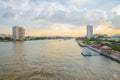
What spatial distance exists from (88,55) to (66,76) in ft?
61.1

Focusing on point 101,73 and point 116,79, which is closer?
point 116,79

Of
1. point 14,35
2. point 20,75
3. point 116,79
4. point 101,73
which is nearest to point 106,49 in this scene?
point 101,73

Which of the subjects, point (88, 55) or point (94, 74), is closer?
point (94, 74)

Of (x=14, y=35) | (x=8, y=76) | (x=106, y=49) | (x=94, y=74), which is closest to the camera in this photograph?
(x=8, y=76)

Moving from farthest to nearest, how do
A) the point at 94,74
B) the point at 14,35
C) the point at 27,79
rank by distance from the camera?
the point at 14,35, the point at 94,74, the point at 27,79

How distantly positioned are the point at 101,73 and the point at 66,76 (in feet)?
14.9

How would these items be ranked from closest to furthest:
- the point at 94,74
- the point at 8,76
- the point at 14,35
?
the point at 8,76, the point at 94,74, the point at 14,35

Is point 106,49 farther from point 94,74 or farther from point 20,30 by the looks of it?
point 20,30

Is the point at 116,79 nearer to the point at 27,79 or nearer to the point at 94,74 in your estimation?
the point at 94,74

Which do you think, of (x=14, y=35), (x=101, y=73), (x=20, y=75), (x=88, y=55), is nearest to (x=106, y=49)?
(x=88, y=55)

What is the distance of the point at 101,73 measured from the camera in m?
21.0

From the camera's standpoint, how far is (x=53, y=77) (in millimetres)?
18969

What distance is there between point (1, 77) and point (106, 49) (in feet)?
81.2

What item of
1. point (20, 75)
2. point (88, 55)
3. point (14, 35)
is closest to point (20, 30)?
point (14, 35)
